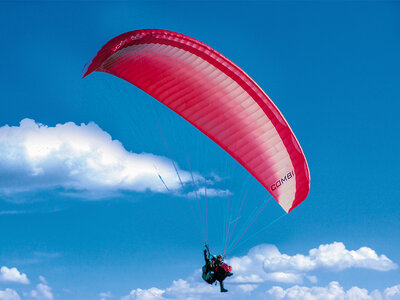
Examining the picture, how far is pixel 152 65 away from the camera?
17609 millimetres

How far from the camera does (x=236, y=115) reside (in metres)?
17.2

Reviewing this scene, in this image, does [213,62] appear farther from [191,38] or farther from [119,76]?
[119,76]

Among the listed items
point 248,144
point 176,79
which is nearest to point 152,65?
point 176,79

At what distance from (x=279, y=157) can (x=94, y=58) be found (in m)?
6.89

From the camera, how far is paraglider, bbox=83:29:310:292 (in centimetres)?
1709

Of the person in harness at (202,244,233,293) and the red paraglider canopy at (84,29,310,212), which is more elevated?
the red paraglider canopy at (84,29,310,212)

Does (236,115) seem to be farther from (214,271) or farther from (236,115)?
(214,271)

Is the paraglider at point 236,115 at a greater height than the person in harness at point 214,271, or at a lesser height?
greater

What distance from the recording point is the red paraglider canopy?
17.1 meters

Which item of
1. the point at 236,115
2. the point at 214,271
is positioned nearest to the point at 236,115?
the point at 236,115

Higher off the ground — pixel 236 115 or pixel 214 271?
pixel 236 115

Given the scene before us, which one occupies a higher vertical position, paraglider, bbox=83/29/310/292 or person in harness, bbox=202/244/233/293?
paraglider, bbox=83/29/310/292

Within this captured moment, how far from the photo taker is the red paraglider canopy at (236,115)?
17.1m

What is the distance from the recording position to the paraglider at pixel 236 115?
1709cm
